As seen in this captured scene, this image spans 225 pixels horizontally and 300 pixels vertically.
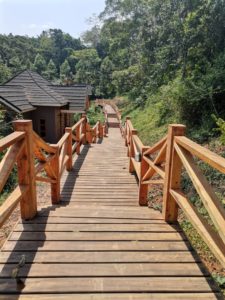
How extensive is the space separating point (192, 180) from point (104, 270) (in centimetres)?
121

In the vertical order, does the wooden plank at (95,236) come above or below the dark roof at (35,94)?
below

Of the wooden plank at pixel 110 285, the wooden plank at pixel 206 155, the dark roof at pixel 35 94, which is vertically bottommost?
the wooden plank at pixel 110 285

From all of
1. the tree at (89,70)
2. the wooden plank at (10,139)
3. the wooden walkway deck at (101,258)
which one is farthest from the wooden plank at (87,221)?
the tree at (89,70)

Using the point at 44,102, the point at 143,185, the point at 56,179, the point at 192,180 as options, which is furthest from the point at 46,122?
the point at 192,180

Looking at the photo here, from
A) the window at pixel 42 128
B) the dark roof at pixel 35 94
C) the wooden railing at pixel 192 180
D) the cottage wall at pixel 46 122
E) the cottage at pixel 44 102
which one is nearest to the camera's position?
the wooden railing at pixel 192 180

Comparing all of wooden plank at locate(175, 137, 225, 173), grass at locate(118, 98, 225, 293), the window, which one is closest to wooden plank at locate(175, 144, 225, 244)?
wooden plank at locate(175, 137, 225, 173)

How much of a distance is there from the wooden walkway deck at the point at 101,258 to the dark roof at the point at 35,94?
12.7m

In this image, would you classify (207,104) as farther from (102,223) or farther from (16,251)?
(16,251)

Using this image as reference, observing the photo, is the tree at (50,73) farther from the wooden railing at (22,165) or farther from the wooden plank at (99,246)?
the wooden plank at (99,246)

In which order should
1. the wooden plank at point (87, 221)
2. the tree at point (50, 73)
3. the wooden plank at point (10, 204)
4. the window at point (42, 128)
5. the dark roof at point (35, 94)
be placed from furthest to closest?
the tree at point (50, 73), the window at point (42, 128), the dark roof at point (35, 94), the wooden plank at point (87, 221), the wooden plank at point (10, 204)

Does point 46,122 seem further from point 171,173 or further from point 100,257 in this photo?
point 100,257

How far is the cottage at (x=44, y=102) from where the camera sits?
16125 mm

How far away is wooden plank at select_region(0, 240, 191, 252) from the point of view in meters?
2.92

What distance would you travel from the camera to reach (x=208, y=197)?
7.56 feet
